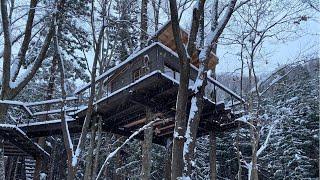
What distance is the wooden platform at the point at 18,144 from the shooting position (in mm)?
12875

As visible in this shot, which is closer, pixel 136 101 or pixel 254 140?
pixel 136 101

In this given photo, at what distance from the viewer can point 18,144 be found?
14477mm

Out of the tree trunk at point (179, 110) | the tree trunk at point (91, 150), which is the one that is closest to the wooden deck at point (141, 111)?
the tree trunk at point (91, 150)

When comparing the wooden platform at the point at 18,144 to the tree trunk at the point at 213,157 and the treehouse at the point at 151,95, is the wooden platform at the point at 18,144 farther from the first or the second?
the tree trunk at the point at 213,157

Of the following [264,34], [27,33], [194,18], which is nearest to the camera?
[194,18]

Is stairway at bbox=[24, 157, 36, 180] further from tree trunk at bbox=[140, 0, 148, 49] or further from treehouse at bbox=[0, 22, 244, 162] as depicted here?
tree trunk at bbox=[140, 0, 148, 49]

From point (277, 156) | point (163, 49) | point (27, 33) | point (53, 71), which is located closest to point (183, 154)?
point (27, 33)

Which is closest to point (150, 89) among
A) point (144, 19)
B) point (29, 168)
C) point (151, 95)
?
point (151, 95)

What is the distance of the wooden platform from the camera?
1288 cm

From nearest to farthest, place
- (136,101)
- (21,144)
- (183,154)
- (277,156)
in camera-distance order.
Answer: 1. (183,154)
2. (136,101)
3. (21,144)
4. (277,156)

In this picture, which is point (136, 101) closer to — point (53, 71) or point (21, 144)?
point (21, 144)

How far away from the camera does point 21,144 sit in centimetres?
1446

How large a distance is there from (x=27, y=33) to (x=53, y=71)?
9.42 metres

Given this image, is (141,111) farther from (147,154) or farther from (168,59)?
(168,59)
